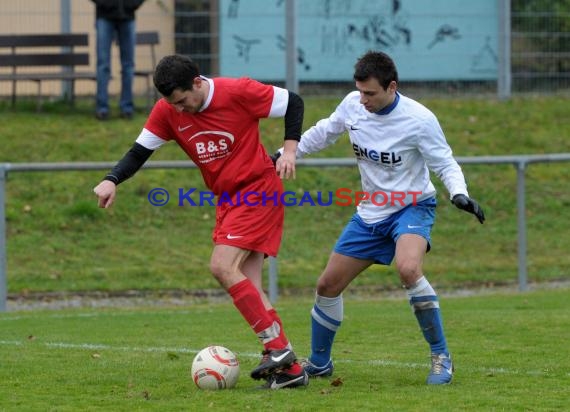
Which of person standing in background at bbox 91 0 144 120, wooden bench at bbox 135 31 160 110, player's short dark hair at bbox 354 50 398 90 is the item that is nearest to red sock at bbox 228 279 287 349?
player's short dark hair at bbox 354 50 398 90

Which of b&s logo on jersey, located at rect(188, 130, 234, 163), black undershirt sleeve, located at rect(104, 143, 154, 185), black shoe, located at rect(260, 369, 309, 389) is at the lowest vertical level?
black shoe, located at rect(260, 369, 309, 389)

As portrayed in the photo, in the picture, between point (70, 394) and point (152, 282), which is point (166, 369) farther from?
point (152, 282)

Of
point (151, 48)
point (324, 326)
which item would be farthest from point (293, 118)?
point (151, 48)

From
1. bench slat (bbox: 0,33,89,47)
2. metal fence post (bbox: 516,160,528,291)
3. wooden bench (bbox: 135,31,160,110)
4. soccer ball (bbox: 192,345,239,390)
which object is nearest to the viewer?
soccer ball (bbox: 192,345,239,390)

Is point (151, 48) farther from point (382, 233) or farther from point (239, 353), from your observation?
point (382, 233)

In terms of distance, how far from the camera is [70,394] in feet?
23.3

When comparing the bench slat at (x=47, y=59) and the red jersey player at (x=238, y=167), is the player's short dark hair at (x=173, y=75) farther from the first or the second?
the bench slat at (x=47, y=59)

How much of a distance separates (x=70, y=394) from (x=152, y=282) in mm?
6532

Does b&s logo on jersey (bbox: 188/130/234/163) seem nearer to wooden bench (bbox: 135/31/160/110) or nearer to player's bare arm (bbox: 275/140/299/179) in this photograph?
player's bare arm (bbox: 275/140/299/179)

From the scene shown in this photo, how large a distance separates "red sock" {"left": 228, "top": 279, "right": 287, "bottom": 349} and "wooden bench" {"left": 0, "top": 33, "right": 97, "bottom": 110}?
→ 1036 centimetres

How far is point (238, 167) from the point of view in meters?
7.38

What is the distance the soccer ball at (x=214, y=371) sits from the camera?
23.4ft

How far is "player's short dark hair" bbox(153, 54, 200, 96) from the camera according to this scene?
7031mm

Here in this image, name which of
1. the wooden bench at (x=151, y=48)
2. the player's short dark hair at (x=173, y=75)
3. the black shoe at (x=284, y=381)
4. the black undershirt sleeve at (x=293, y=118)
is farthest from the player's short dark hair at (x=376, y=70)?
the wooden bench at (x=151, y=48)
